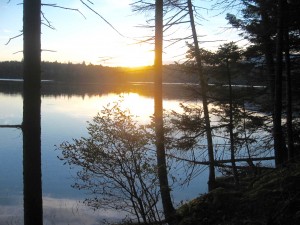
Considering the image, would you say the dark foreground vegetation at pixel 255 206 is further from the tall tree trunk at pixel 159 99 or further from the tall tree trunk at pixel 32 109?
the tall tree trunk at pixel 32 109

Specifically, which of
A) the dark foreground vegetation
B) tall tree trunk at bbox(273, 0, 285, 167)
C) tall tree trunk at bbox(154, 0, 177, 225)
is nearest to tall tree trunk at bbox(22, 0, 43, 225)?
the dark foreground vegetation

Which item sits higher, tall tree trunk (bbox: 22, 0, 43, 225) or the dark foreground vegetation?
tall tree trunk (bbox: 22, 0, 43, 225)

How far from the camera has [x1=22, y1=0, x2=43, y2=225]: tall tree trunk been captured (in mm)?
5902

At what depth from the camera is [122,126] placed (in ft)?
30.9

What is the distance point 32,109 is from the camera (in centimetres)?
598

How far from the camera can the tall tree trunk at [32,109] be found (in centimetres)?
590

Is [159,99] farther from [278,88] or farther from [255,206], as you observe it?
[255,206]

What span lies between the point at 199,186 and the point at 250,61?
7.65m

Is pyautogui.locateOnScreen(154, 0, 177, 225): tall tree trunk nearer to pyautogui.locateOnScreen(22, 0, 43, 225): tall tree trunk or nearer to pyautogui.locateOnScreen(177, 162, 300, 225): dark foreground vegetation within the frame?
pyautogui.locateOnScreen(177, 162, 300, 225): dark foreground vegetation

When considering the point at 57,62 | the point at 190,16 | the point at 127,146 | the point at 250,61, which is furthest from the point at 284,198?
the point at 57,62

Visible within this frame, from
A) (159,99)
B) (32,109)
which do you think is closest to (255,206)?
(32,109)

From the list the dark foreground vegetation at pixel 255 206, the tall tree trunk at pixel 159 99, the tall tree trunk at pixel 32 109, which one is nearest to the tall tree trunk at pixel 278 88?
the tall tree trunk at pixel 159 99

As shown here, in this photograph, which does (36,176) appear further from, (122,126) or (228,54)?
(228,54)

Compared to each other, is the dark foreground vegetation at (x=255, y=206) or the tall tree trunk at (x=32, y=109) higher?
the tall tree trunk at (x=32, y=109)
